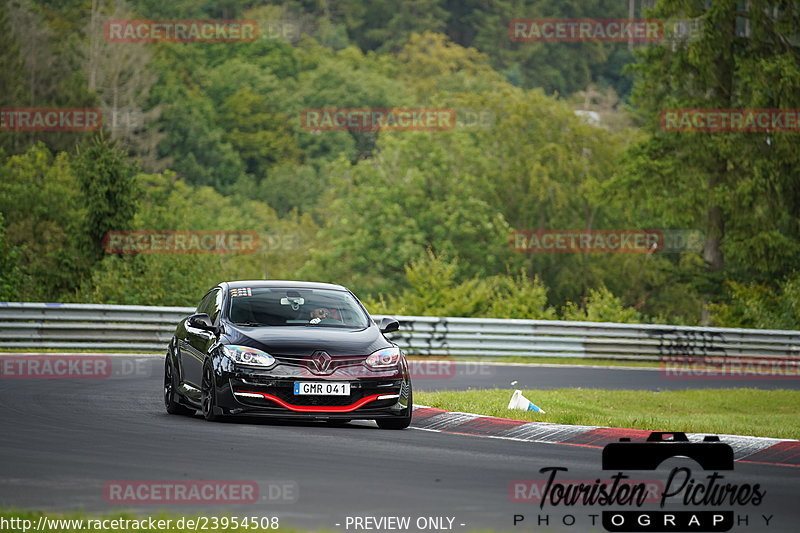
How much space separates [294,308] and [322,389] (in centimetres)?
164

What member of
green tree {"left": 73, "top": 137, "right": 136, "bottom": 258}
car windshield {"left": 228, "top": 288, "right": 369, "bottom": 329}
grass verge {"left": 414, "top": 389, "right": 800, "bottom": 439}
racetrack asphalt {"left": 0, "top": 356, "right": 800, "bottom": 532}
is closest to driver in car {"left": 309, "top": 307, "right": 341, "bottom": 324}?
car windshield {"left": 228, "top": 288, "right": 369, "bottom": 329}

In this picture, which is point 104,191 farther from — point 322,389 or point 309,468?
point 309,468

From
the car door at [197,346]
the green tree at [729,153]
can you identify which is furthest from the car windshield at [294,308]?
the green tree at [729,153]

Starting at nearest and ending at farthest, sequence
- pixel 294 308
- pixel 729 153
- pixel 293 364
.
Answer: pixel 293 364 < pixel 294 308 < pixel 729 153

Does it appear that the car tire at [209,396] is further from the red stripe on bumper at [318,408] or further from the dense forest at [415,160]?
the dense forest at [415,160]

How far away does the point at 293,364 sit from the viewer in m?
15.5

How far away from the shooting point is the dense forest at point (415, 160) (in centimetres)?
4778

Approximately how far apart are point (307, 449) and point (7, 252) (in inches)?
1025

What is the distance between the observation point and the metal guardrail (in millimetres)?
30828

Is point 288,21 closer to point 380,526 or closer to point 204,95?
point 204,95

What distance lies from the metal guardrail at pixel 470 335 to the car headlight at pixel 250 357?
15.7 metres

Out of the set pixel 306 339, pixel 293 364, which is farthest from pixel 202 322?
pixel 293 364

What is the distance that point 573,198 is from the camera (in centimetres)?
8419

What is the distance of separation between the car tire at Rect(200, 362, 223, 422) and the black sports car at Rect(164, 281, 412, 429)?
0.01 m
